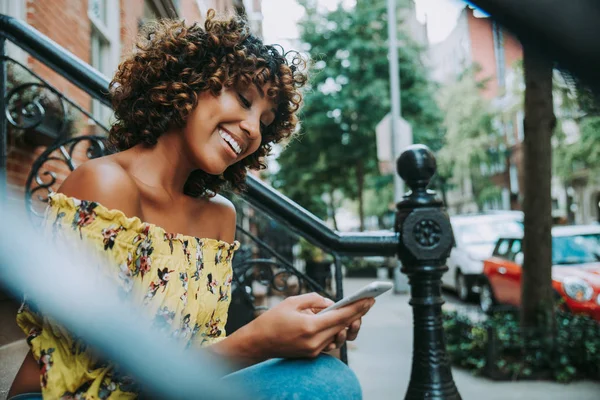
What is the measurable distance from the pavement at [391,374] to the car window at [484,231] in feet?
15.6

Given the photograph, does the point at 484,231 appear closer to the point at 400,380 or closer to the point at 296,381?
the point at 400,380

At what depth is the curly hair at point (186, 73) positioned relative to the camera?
1587mm

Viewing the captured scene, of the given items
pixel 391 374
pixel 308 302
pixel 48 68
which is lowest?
pixel 391 374

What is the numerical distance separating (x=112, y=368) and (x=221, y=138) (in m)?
0.66

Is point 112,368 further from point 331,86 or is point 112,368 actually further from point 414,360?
point 331,86

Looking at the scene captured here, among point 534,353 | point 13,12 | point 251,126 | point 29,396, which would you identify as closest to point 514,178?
point 534,353

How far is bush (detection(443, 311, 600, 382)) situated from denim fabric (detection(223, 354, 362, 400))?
4.38 meters

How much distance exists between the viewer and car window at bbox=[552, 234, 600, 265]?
798cm

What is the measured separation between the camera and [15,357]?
228cm

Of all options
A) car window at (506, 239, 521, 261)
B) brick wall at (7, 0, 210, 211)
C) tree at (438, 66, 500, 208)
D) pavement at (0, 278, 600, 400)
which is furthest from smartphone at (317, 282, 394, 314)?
tree at (438, 66, 500, 208)

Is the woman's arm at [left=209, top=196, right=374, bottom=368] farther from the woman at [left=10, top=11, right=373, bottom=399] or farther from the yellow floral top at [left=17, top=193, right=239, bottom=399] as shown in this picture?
the yellow floral top at [left=17, top=193, right=239, bottom=399]

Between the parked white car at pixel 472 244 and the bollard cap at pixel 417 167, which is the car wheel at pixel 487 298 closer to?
the parked white car at pixel 472 244

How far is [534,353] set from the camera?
5344mm

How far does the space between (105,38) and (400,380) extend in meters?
4.88
